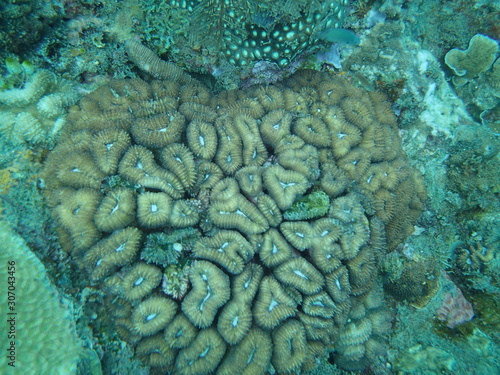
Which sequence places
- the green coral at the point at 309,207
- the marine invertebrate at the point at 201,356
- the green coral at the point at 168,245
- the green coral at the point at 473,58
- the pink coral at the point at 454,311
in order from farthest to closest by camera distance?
1. the green coral at the point at 473,58
2. the pink coral at the point at 454,311
3. the green coral at the point at 309,207
4. the green coral at the point at 168,245
5. the marine invertebrate at the point at 201,356

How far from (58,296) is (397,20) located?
21.1 feet

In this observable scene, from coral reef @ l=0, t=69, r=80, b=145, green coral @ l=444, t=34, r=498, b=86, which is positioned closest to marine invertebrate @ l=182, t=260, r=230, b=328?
coral reef @ l=0, t=69, r=80, b=145

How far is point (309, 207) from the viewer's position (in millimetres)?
3570

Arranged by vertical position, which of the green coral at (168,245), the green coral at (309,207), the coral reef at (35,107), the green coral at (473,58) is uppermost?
the green coral at (473,58)

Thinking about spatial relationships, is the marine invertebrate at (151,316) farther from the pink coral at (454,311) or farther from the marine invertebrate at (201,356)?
the pink coral at (454,311)

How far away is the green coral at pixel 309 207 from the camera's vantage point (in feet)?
11.5

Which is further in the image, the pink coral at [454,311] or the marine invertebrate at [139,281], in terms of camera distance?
the pink coral at [454,311]

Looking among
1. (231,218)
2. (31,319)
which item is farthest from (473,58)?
(31,319)

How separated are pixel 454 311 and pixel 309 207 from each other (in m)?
3.53

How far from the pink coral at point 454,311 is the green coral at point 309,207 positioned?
314 centimetres

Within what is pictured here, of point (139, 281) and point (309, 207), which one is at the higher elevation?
point (309, 207)

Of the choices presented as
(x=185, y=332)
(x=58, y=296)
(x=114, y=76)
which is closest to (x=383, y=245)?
(x=185, y=332)

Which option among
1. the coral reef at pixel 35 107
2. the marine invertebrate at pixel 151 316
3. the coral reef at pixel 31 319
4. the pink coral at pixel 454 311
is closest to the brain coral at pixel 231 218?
the marine invertebrate at pixel 151 316

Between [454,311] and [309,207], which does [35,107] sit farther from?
[454,311]
